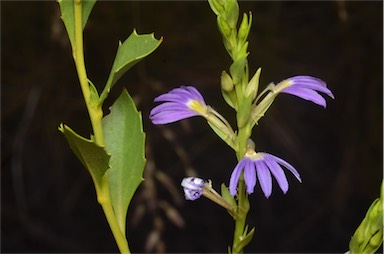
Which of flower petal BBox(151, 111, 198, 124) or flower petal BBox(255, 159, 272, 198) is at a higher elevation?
flower petal BBox(151, 111, 198, 124)

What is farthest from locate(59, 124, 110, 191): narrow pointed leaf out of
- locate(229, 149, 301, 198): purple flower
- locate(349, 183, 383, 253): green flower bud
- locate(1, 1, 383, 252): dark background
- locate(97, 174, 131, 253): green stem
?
locate(1, 1, 383, 252): dark background

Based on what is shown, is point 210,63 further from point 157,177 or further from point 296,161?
point 296,161

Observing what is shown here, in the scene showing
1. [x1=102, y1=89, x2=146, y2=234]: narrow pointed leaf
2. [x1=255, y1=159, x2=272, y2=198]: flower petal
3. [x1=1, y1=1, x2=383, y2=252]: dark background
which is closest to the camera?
[x1=255, y1=159, x2=272, y2=198]: flower petal

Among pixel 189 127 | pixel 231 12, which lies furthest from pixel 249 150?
pixel 189 127

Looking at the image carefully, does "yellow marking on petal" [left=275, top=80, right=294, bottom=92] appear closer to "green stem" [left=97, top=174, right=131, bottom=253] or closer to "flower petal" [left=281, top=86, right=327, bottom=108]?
"flower petal" [left=281, top=86, right=327, bottom=108]

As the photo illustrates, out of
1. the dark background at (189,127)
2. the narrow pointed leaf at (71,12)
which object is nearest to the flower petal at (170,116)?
the narrow pointed leaf at (71,12)

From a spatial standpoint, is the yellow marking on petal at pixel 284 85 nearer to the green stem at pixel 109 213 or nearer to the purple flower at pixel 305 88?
the purple flower at pixel 305 88
